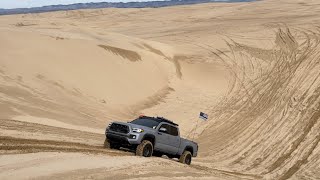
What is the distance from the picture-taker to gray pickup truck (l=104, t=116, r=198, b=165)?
16.4 meters

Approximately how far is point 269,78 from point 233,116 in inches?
294

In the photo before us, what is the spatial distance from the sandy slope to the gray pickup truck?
0.55m

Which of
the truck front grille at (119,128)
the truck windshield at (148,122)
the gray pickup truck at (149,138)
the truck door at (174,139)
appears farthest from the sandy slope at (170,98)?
the truck windshield at (148,122)

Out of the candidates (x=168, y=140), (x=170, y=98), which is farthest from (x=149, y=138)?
(x=170, y=98)

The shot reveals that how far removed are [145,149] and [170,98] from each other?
18.3m

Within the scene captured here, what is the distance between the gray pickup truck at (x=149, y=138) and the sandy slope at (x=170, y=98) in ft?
1.80

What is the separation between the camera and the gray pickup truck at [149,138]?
1638 cm

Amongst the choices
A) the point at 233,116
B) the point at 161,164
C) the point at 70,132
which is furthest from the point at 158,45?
the point at 161,164

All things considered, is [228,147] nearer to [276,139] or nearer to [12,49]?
[276,139]

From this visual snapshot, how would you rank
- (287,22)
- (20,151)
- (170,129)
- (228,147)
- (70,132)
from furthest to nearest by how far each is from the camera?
(287,22) < (228,147) < (70,132) < (170,129) < (20,151)

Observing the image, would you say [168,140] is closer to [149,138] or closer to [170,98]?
[149,138]

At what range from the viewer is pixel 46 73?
3002 centimetres

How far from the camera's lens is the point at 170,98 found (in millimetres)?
34750

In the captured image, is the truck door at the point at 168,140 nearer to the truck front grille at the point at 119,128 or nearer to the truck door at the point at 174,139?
the truck door at the point at 174,139
